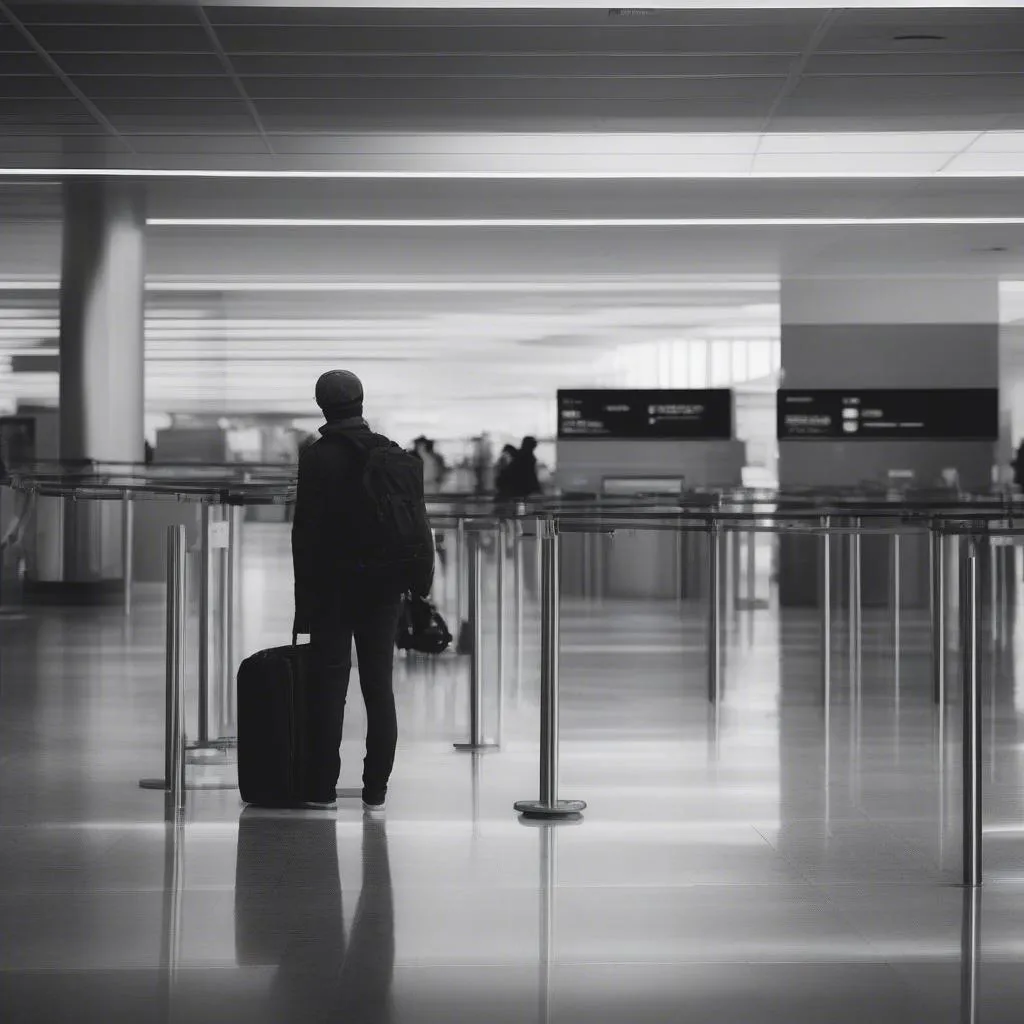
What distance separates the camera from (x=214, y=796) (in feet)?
21.1

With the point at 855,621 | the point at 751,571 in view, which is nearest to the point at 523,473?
the point at 751,571

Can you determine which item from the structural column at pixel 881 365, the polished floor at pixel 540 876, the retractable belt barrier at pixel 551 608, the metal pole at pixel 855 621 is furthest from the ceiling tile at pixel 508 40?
the structural column at pixel 881 365

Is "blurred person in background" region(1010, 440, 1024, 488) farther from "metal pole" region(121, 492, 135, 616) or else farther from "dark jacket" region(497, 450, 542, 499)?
"metal pole" region(121, 492, 135, 616)

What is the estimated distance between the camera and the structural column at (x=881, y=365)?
17.5 metres

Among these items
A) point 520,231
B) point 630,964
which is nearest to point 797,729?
point 630,964

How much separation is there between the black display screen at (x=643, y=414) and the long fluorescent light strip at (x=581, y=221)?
6.33ft

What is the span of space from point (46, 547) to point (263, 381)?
297cm

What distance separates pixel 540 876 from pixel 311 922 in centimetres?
89

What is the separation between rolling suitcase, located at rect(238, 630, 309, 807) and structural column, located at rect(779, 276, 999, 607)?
1182cm

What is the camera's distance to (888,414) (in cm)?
1780

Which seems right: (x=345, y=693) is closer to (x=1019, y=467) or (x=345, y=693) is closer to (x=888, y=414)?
(x=888, y=414)

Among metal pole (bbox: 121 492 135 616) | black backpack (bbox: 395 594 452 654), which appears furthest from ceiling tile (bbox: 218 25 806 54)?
metal pole (bbox: 121 492 135 616)

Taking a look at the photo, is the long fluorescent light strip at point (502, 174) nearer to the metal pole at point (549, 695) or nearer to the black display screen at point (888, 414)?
the black display screen at point (888, 414)

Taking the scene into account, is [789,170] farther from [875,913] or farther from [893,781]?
[875,913]
